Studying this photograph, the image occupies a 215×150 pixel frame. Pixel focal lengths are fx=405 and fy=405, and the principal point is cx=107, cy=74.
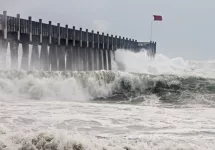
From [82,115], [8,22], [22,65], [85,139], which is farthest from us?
[22,65]

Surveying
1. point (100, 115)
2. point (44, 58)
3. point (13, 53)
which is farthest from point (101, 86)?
point (100, 115)

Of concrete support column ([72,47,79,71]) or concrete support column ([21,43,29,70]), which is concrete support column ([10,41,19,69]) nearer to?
concrete support column ([21,43,29,70])

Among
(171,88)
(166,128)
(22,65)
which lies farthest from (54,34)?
(166,128)

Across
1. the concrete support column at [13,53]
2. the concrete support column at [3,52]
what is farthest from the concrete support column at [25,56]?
the concrete support column at [3,52]

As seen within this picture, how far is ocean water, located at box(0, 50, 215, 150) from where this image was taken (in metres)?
7.30

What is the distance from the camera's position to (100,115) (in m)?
11.4

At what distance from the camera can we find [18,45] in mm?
21406

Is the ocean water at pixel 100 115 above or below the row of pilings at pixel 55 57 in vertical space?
below

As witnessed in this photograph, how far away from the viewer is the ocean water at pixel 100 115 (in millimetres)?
7301

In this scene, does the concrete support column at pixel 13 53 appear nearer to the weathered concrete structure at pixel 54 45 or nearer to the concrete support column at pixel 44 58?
the weathered concrete structure at pixel 54 45

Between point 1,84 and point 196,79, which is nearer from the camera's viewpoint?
point 1,84

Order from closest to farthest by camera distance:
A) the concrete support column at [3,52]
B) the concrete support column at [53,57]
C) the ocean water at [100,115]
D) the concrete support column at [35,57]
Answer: the ocean water at [100,115] < the concrete support column at [3,52] < the concrete support column at [35,57] < the concrete support column at [53,57]

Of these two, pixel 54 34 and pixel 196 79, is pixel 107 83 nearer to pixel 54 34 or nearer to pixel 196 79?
pixel 54 34

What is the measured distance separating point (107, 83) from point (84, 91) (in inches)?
99.3
